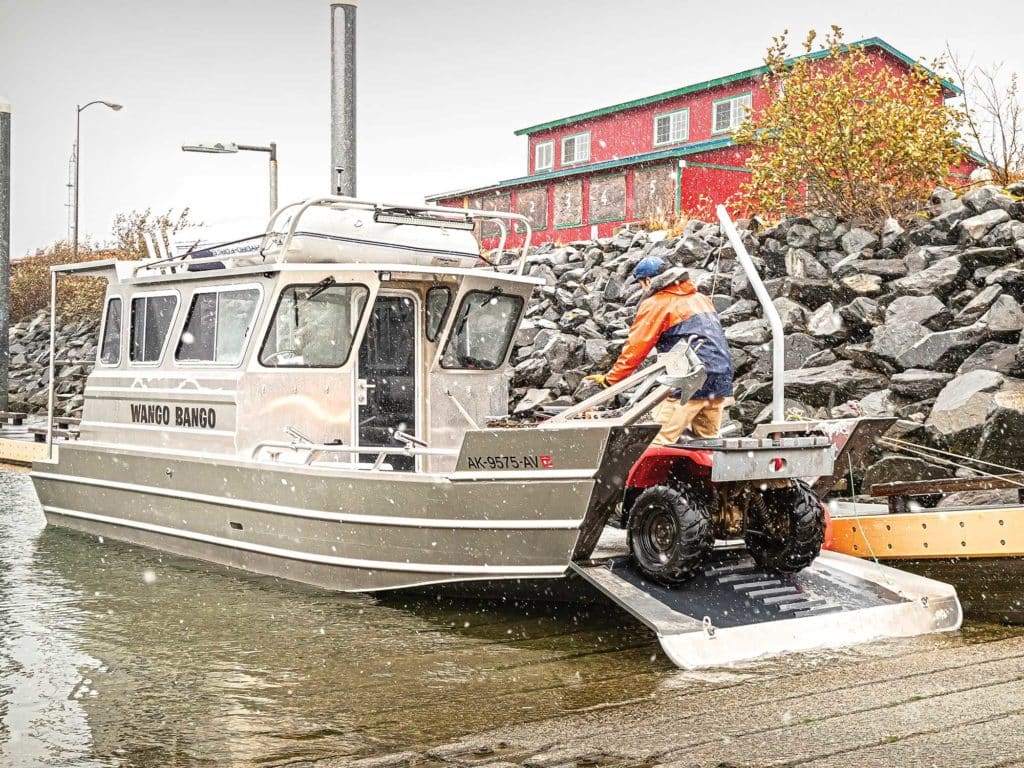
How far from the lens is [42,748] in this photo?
528 cm

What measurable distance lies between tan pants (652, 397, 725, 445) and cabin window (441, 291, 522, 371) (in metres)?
2.11

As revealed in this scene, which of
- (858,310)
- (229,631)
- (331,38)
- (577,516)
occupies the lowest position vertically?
(229,631)

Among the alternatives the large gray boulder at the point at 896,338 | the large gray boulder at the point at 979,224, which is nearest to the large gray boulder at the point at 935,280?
the large gray boulder at the point at 979,224

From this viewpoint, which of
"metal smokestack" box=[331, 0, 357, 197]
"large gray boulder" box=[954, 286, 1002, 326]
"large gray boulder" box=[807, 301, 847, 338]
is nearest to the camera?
"metal smokestack" box=[331, 0, 357, 197]

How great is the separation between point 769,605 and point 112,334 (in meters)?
6.77

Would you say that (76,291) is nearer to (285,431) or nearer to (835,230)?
(835,230)

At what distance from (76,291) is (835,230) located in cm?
2928

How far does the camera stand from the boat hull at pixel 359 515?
7230mm

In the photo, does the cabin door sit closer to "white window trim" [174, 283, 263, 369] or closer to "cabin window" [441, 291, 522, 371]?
"cabin window" [441, 291, 522, 371]

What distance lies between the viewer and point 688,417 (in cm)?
802

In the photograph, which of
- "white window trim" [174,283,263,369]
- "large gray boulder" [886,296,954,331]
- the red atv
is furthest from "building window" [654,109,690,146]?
the red atv

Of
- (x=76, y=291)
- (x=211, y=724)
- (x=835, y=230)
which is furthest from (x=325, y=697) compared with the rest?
(x=76, y=291)

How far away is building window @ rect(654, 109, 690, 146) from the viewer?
2903cm

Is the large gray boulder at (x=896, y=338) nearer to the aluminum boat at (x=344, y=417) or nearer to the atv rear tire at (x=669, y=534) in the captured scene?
the aluminum boat at (x=344, y=417)
